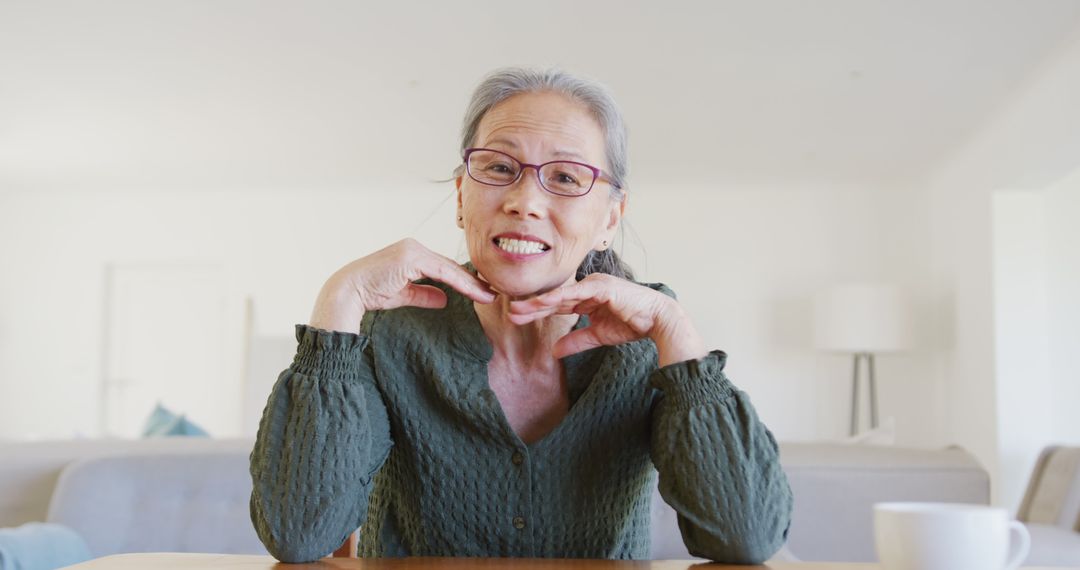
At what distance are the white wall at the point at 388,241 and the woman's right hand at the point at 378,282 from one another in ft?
18.7

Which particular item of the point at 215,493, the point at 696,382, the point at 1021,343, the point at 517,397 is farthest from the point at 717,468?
the point at 1021,343

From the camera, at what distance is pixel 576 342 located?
1.28m

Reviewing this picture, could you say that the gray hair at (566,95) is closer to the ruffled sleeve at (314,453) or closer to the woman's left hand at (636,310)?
the woman's left hand at (636,310)

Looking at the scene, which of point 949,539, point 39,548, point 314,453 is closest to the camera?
point 949,539

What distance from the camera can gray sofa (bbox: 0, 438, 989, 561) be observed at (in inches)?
86.1

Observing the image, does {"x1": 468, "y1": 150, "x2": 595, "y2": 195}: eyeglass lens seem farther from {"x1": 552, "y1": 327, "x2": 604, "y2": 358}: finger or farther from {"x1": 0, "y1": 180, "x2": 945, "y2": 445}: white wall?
{"x1": 0, "y1": 180, "x2": 945, "y2": 445}: white wall

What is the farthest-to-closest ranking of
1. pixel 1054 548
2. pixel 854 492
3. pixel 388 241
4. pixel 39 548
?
pixel 388 241, pixel 1054 548, pixel 854 492, pixel 39 548

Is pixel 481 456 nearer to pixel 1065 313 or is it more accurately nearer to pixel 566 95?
pixel 566 95

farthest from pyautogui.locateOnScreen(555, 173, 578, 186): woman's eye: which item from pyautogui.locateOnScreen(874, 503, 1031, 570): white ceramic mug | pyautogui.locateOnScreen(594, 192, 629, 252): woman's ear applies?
pyautogui.locateOnScreen(874, 503, 1031, 570): white ceramic mug

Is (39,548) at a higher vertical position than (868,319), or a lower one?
lower

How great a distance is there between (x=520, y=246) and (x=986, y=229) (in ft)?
16.8

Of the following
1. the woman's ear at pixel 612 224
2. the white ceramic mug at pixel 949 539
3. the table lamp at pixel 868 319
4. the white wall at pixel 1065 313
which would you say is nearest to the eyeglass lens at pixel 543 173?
the woman's ear at pixel 612 224

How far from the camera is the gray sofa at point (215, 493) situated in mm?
2188

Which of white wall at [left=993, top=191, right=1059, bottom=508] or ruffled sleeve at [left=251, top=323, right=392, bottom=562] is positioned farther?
white wall at [left=993, top=191, right=1059, bottom=508]
